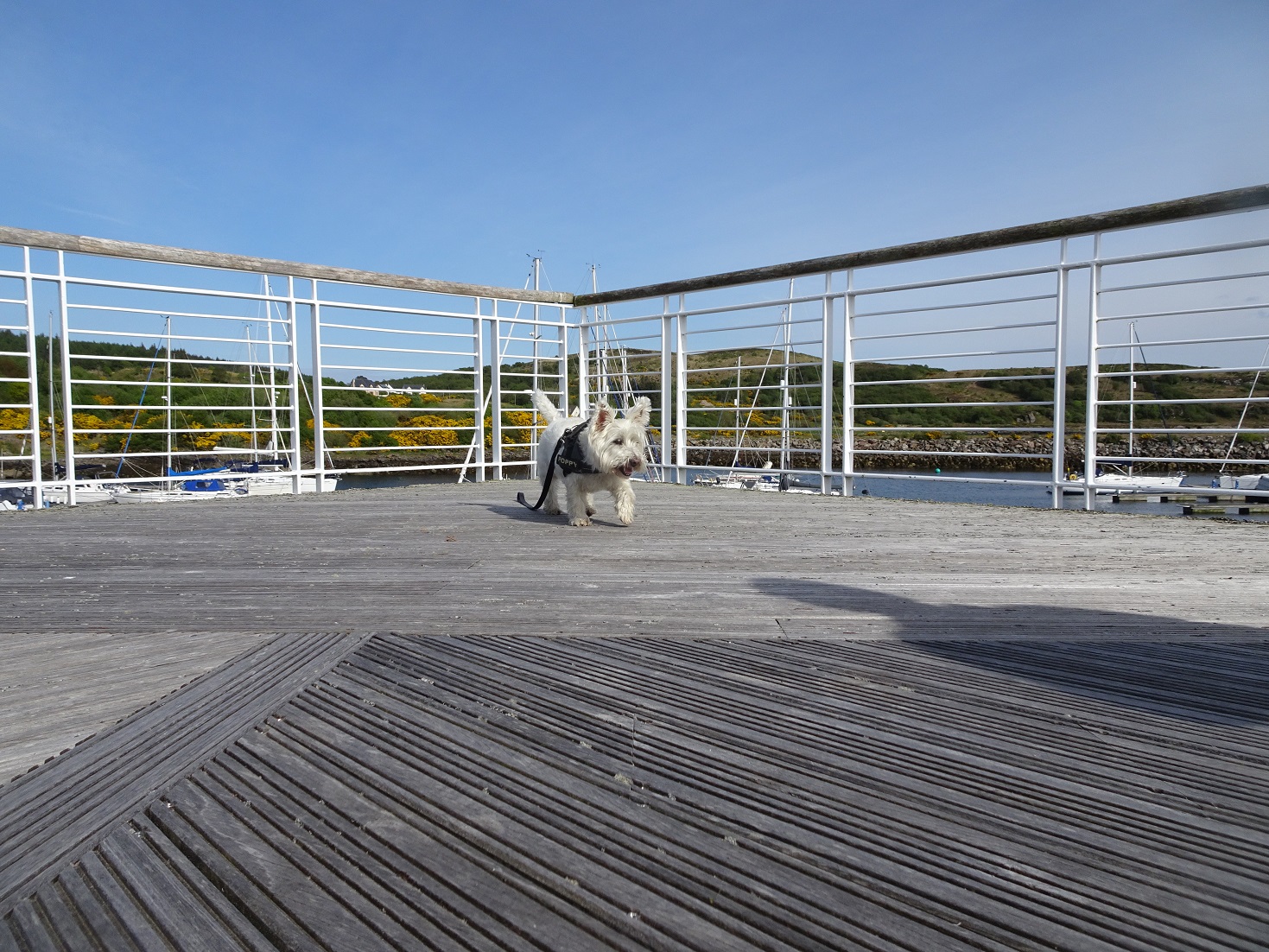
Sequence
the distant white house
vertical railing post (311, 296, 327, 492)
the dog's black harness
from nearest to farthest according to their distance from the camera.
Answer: the dog's black harness, vertical railing post (311, 296, 327, 492), the distant white house

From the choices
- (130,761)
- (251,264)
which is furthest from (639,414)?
(251,264)

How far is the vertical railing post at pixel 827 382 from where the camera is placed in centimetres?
529

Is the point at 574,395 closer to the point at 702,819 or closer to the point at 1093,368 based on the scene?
the point at 1093,368

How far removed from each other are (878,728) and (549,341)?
6.26m

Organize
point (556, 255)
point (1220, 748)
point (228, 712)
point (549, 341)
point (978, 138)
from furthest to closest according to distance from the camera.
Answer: point (556, 255), point (978, 138), point (549, 341), point (228, 712), point (1220, 748)

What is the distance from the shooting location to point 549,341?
7129mm

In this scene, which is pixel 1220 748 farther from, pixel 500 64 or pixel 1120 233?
pixel 500 64

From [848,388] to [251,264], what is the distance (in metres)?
4.68

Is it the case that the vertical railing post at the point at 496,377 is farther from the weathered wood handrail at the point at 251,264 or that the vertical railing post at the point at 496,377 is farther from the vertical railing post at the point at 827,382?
the vertical railing post at the point at 827,382

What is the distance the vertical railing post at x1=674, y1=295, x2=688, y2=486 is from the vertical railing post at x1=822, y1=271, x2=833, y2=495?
143cm

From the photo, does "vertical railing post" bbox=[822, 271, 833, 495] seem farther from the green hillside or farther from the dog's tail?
the dog's tail

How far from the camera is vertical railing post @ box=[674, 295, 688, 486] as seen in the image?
6.56 meters

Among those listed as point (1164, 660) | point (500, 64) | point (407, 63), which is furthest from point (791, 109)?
point (1164, 660)

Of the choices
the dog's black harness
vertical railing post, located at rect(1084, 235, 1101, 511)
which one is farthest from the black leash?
vertical railing post, located at rect(1084, 235, 1101, 511)
